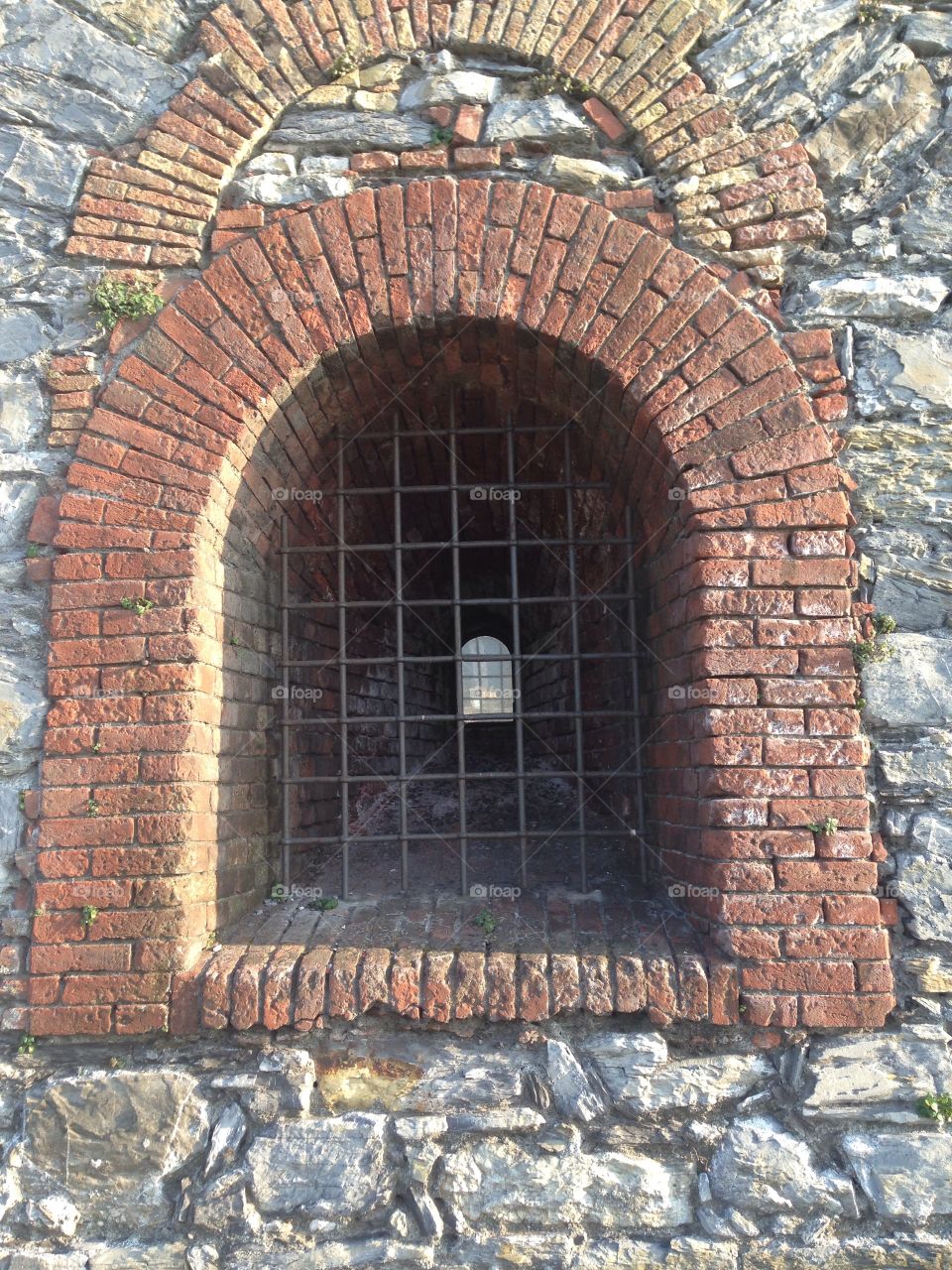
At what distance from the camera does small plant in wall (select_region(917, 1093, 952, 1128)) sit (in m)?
2.20

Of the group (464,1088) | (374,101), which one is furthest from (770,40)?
(464,1088)

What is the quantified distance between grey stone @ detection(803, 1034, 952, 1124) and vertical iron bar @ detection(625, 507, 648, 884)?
0.75m

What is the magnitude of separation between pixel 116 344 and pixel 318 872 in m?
1.90

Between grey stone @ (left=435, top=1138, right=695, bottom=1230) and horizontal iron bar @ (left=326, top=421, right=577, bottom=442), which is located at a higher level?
horizontal iron bar @ (left=326, top=421, right=577, bottom=442)

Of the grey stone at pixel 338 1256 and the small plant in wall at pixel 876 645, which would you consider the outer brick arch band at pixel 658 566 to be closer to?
the small plant in wall at pixel 876 645

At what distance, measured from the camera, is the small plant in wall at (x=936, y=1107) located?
2.20 meters

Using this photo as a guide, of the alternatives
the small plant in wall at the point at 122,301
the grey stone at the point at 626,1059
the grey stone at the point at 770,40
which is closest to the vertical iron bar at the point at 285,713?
the small plant in wall at the point at 122,301

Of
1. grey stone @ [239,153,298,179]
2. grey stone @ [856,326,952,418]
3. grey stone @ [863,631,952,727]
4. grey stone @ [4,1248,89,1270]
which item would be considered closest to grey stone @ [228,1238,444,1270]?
grey stone @ [4,1248,89,1270]

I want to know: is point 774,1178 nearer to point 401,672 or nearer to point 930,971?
point 930,971

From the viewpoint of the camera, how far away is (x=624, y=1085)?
2.24 meters

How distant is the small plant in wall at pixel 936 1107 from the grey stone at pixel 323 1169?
1.42m

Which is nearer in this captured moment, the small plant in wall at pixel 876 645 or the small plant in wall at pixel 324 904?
the small plant in wall at pixel 876 645

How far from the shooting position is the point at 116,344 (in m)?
2.59

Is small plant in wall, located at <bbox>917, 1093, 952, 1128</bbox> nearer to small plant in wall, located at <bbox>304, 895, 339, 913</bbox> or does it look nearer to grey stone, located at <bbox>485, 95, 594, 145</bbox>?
small plant in wall, located at <bbox>304, 895, 339, 913</bbox>
